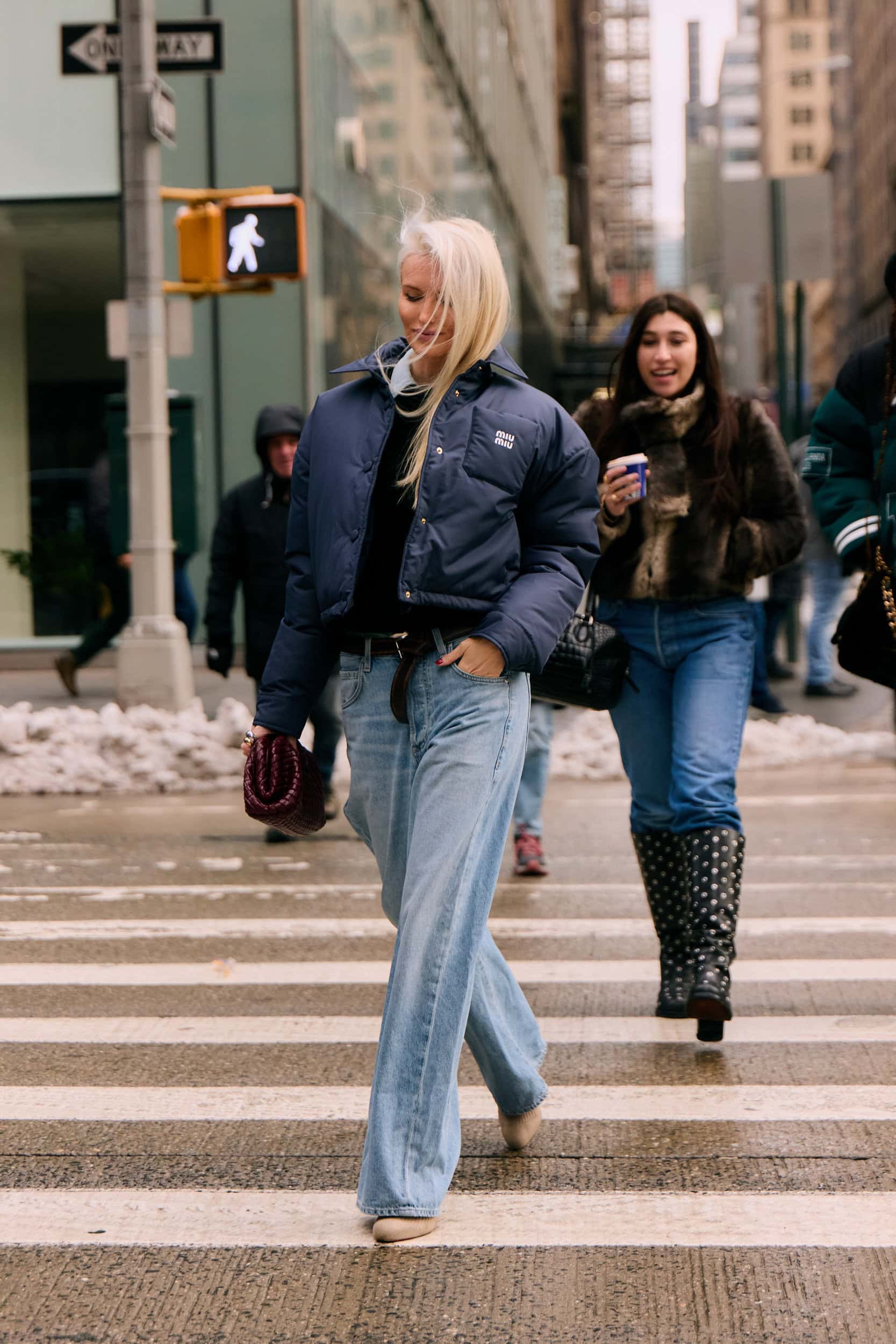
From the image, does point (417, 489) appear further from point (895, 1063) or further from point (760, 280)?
point (760, 280)

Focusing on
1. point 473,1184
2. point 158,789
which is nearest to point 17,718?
point 158,789

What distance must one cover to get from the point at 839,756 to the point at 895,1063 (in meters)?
6.60

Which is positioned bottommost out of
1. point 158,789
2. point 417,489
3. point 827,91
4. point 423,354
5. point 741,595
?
point 158,789

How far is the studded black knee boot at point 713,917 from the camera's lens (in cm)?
492

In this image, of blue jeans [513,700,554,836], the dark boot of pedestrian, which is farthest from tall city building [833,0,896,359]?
blue jeans [513,700,554,836]

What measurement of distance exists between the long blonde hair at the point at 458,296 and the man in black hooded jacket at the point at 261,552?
4.93 metres

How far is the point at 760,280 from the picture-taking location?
651 inches

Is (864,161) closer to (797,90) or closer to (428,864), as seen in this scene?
(797,90)

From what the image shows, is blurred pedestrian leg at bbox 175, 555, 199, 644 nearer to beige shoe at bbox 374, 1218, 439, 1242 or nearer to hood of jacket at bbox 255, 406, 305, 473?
hood of jacket at bbox 255, 406, 305, 473

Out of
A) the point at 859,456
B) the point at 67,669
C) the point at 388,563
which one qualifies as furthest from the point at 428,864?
the point at 67,669

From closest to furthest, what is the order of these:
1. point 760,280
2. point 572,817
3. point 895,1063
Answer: point 895,1063 < point 572,817 < point 760,280

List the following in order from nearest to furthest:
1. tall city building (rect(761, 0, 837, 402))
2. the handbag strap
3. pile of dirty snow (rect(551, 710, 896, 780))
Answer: the handbag strap → pile of dirty snow (rect(551, 710, 896, 780)) → tall city building (rect(761, 0, 837, 402))

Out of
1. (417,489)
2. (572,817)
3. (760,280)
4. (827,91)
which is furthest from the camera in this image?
(827,91)

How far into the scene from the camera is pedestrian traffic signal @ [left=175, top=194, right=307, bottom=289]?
39.8 ft
